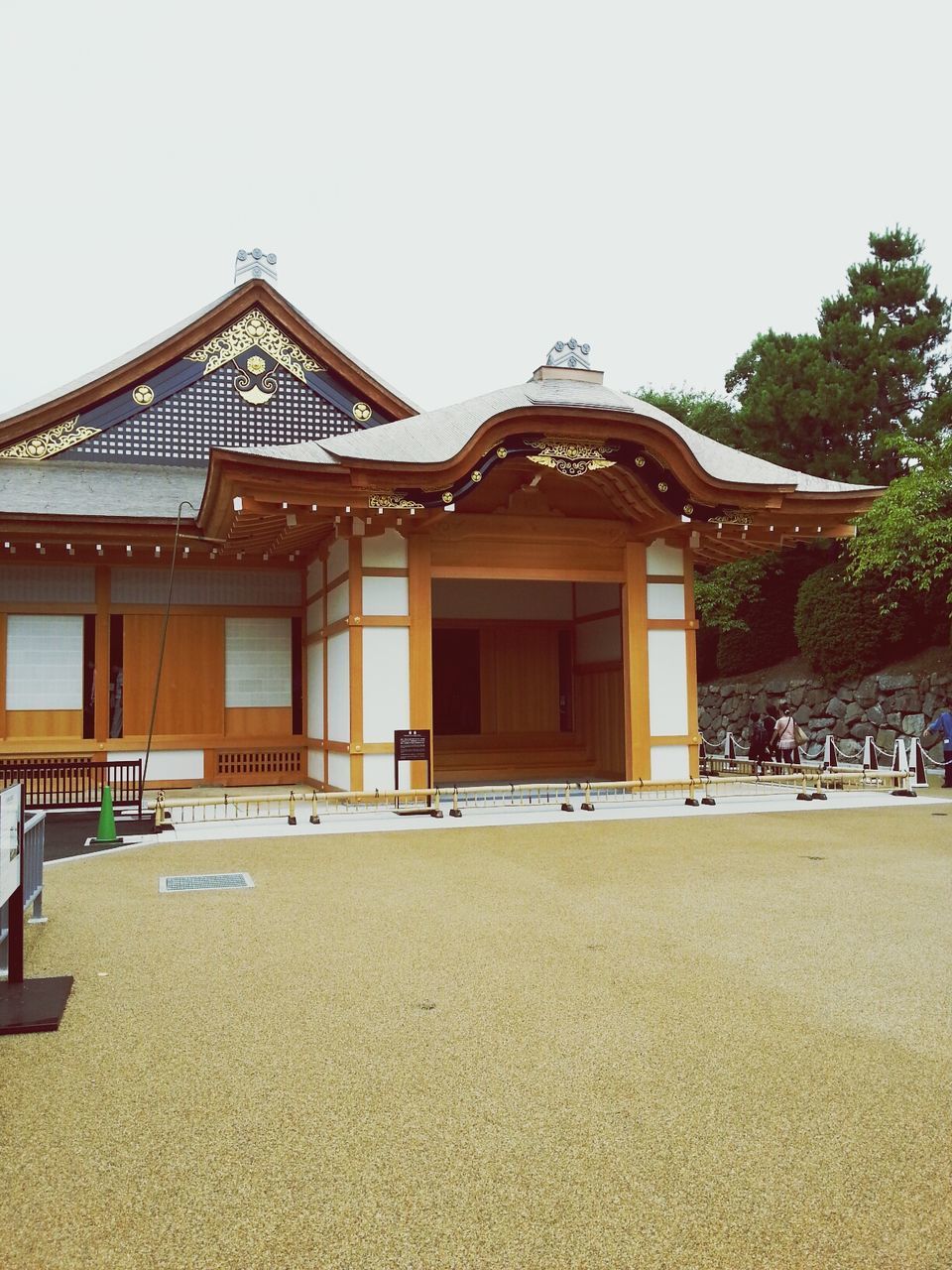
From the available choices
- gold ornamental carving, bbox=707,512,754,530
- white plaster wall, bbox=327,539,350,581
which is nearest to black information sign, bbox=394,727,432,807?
white plaster wall, bbox=327,539,350,581

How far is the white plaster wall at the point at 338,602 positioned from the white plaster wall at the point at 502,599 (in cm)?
366

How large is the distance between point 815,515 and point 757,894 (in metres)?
9.09

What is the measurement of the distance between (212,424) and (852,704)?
17431mm

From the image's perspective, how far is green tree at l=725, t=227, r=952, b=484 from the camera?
96.6ft

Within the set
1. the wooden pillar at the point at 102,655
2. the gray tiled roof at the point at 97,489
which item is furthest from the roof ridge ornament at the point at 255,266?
the wooden pillar at the point at 102,655

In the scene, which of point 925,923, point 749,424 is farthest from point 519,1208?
point 749,424

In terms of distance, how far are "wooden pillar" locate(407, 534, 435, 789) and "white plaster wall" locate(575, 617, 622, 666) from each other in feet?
12.8

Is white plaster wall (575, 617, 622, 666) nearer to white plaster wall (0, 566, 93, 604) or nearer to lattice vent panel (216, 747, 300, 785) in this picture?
lattice vent panel (216, 747, 300, 785)

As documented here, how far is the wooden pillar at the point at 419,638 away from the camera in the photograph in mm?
14203

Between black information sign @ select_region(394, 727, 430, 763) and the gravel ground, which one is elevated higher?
black information sign @ select_region(394, 727, 430, 763)

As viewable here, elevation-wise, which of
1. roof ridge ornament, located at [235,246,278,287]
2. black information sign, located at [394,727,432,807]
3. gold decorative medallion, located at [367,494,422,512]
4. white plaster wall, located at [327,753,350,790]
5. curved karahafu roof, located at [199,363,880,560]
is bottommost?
white plaster wall, located at [327,753,350,790]

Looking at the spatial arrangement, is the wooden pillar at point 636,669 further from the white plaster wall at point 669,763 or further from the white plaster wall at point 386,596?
the white plaster wall at point 386,596

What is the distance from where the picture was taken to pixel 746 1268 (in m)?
2.69

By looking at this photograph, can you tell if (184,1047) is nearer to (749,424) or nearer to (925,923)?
(925,923)
